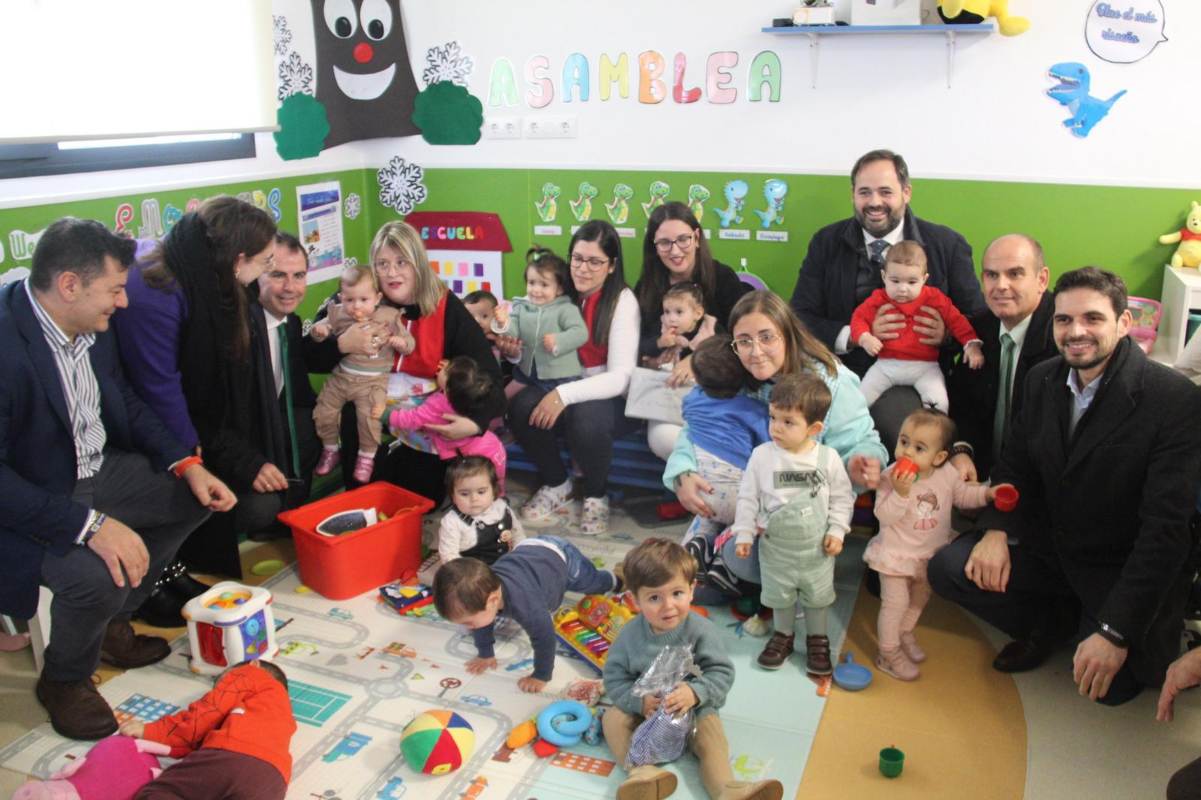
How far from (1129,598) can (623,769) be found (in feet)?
4.37

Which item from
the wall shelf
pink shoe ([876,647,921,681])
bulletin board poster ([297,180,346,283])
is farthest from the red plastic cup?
bulletin board poster ([297,180,346,283])

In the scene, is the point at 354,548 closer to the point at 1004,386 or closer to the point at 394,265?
the point at 394,265

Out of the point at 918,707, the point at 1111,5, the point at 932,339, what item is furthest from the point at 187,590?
the point at 1111,5

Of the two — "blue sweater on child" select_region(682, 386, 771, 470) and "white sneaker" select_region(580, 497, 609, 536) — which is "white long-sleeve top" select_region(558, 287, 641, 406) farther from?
"blue sweater on child" select_region(682, 386, 771, 470)

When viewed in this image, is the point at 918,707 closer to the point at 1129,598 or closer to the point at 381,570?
the point at 1129,598

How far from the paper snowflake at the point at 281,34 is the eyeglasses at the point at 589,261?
165 centimetres

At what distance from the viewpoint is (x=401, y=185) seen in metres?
5.20

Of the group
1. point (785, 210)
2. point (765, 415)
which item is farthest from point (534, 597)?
point (785, 210)

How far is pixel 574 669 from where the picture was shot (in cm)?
304

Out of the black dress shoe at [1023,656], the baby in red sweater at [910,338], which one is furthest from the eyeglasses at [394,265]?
the black dress shoe at [1023,656]

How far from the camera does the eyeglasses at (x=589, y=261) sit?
159 inches

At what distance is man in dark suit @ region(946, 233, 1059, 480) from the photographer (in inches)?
132

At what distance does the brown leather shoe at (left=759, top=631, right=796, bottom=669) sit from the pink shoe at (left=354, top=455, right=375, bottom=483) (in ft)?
→ 5.50

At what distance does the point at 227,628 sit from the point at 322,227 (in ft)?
8.28
